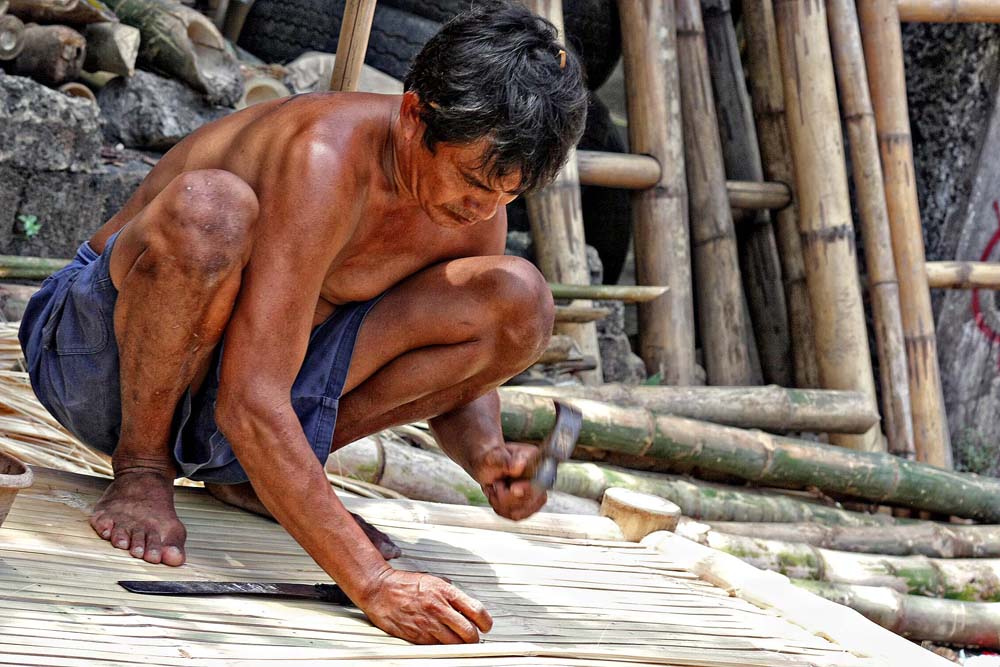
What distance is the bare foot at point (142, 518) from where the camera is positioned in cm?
202

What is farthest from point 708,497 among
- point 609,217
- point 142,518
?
point 142,518

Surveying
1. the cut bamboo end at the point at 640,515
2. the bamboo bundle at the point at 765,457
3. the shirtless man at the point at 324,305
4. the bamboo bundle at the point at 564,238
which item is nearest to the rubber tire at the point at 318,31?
the bamboo bundle at the point at 564,238

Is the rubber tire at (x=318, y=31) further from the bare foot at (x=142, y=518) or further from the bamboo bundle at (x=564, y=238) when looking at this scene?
the bare foot at (x=142, y=518)

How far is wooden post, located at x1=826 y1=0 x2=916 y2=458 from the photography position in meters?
5.68

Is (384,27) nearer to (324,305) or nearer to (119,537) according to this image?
(324,305)

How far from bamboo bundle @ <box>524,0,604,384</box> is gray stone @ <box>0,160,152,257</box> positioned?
6.00 feet

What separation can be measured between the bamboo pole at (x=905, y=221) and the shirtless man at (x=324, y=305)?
3.86 meters

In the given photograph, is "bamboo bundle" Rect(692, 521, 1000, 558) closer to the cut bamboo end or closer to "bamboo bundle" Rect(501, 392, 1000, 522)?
"bamboo bundle" Rect(501, 392, 1000, 522)

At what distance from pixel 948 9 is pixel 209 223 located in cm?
499

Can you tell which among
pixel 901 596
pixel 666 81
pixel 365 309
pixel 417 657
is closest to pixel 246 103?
pixel 666 81

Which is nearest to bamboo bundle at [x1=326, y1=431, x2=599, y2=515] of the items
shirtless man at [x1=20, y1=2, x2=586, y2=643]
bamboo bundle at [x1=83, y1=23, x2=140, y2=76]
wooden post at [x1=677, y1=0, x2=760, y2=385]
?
shirtless man at [x1=20, y1=2, x2=586, y2=643]

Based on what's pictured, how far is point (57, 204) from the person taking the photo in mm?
4234

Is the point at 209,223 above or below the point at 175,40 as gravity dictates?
below

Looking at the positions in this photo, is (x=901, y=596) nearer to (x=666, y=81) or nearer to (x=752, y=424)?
(x=752, y=424)
